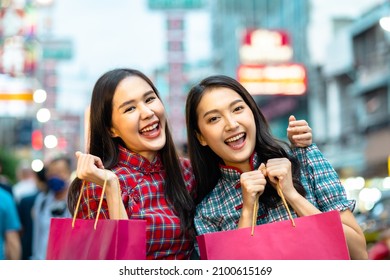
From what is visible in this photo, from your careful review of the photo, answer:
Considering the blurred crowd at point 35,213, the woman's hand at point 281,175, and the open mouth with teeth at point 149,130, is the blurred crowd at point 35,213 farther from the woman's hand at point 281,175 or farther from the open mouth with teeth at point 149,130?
the woman's hand at point 281,175

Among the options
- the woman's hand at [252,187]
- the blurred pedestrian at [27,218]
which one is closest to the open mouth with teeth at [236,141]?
the woman's hand at [252,187]

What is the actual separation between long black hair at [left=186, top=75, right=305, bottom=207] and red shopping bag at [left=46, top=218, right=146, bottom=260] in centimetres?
52

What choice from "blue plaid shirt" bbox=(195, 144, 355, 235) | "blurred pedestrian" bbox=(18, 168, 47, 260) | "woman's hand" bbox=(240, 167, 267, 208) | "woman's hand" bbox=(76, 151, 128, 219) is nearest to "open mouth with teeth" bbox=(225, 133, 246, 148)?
"blue plaid shirt" bbox=(195, 144, 355, 235)

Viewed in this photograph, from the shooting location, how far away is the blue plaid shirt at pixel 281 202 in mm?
2781

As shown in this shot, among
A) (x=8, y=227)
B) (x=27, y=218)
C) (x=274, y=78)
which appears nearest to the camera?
(x=8, y=227)

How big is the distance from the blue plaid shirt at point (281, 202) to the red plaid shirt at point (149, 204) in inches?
4.1

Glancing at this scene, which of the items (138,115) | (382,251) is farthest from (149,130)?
(382,251)

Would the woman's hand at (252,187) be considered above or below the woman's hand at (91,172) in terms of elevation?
below

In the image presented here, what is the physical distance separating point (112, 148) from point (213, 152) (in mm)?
388

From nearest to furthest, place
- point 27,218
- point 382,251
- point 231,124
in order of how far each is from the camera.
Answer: point 231,124
point 382,251
point 27,218

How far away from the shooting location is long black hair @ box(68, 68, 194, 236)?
2.89m

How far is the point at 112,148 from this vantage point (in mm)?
2951

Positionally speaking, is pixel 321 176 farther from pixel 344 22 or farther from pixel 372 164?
pixel 344 22

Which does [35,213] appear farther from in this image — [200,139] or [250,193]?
[250,193]
